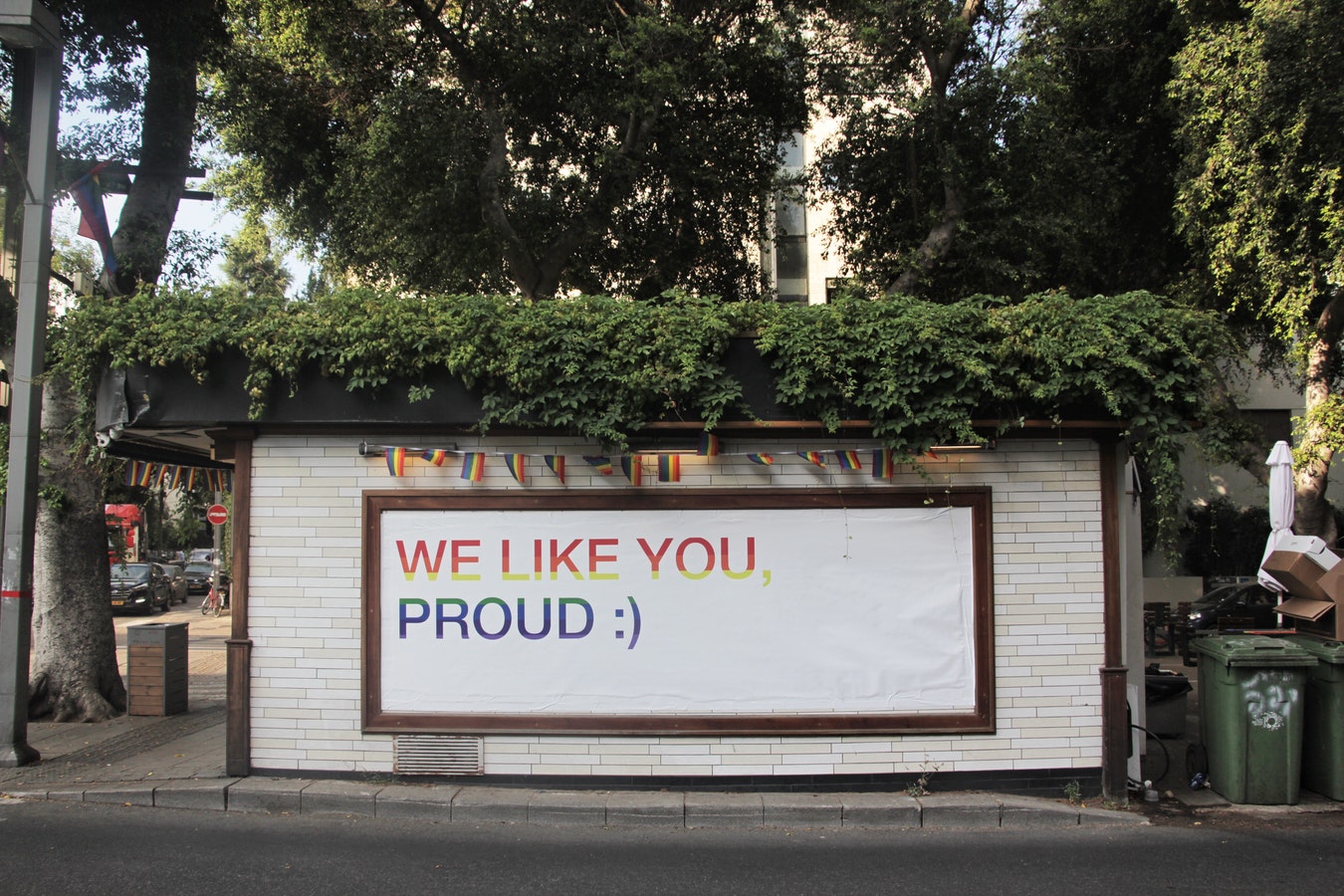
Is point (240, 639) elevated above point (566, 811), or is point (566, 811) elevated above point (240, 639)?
point (240, 639)

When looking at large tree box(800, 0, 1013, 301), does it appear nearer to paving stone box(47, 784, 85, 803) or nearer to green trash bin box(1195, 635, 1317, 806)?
green trash bin box(1195, 635, 1317, 806)

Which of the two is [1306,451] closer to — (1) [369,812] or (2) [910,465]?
(2) [910,465]

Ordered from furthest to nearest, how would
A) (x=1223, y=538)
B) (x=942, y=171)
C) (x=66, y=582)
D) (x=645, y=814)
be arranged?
(x=1223, y=538) < (x=942, y=171) < (x=66, y=582) < (x=645, y=814)

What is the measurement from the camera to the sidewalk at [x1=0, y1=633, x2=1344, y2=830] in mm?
6457

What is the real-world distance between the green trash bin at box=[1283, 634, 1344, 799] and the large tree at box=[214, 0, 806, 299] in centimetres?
859

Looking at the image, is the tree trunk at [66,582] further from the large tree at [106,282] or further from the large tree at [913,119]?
the large tree at [913,119]

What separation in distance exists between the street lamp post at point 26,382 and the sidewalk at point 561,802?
0.57m

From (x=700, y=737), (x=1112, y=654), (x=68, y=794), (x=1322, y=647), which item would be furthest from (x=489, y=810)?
(x=1322, y=647)

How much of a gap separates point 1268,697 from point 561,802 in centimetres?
530

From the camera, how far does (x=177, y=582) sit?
3020 cm

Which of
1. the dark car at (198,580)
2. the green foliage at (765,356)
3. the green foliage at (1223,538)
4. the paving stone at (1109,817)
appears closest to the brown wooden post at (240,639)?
the green foliage at (765,356)

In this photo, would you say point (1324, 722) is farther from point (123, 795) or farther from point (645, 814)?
point (123, 795)

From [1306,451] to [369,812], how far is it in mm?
13091

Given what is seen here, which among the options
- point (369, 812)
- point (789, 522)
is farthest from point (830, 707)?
point (369, 812)
